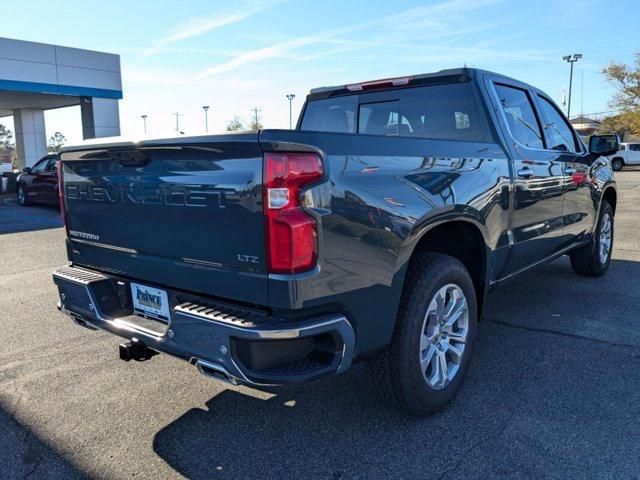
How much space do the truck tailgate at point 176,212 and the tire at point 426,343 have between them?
835 mm

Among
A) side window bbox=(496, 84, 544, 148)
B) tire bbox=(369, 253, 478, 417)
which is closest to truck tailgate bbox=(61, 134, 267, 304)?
tire bbox=(369, 253, 478, 417)

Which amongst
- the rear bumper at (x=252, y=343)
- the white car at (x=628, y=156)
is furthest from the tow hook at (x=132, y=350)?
the white car at (x=628, y=156)

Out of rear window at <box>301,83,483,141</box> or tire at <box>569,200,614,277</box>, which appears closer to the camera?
rear window at <box>301,83,483,141</box>

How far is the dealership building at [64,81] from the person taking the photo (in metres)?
18.9

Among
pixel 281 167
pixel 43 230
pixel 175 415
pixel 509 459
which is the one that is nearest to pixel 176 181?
pixel 281 167

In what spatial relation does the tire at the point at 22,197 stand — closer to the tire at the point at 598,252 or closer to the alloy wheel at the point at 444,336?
the tire at the point at 598,252

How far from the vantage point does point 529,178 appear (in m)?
3.83

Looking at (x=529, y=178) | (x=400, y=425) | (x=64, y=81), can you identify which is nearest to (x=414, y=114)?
(x=529, y=178)

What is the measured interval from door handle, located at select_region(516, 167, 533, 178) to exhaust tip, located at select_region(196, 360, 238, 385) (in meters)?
2.42

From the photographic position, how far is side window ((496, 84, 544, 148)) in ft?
12.8

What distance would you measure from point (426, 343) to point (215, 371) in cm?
117

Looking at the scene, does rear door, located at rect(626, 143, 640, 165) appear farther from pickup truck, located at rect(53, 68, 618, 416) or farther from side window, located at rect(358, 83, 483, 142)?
side window, located at rect(358, 83, 483, 142)

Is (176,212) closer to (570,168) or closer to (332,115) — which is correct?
(332,115)

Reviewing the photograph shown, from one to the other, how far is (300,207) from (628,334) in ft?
10.7
